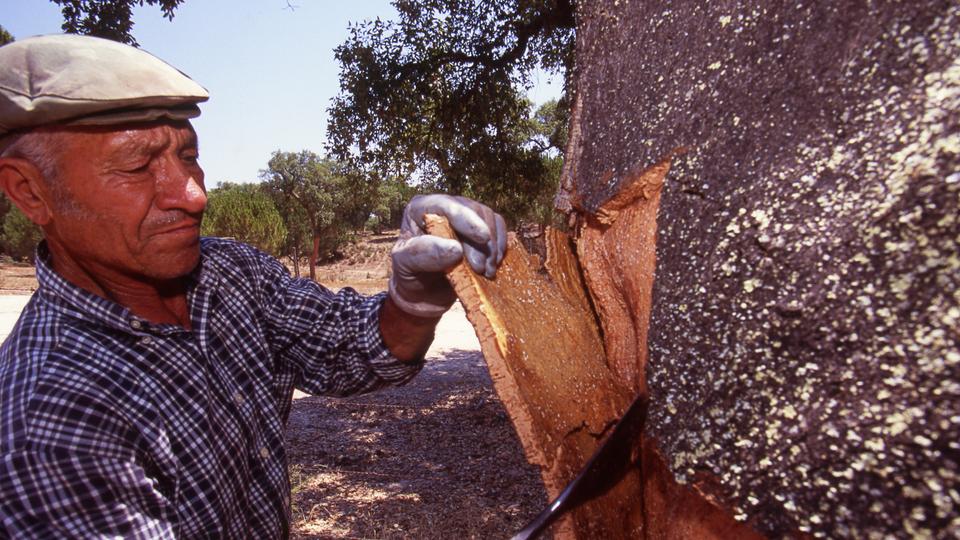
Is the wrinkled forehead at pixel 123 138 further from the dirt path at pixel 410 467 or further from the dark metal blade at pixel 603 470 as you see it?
the dirt path at pixel 410 467

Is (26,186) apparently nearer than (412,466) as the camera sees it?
Yes

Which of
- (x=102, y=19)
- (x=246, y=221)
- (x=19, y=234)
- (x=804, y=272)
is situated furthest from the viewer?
(x=19, y=234)

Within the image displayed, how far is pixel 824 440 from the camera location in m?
0.97

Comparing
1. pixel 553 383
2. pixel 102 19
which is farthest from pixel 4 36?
pixel 553 383

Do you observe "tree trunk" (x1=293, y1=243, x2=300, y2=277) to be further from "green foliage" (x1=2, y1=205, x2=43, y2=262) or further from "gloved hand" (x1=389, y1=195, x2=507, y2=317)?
"gloved hand" (x1=389, y1=195, x2=507, y2=317)

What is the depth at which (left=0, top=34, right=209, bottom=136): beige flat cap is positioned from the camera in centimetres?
138

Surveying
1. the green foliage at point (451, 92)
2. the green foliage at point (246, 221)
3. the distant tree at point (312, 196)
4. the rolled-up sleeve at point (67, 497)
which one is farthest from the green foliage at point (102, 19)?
the distant tree at point (312, 196)

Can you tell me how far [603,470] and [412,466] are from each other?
4.68m

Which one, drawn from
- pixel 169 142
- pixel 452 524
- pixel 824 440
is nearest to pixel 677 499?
pixel 824 440

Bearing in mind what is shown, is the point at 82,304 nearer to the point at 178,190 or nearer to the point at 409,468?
the point at 178,190

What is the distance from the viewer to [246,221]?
22.0m

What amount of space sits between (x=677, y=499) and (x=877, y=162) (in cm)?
70

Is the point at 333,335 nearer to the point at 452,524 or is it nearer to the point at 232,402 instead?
the point at 232,402

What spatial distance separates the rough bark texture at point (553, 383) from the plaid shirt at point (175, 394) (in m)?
0.56
